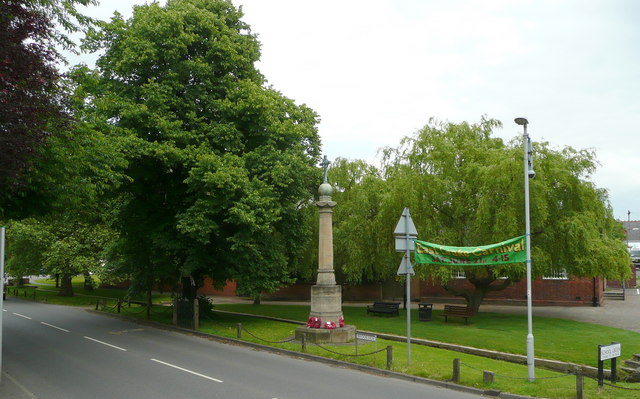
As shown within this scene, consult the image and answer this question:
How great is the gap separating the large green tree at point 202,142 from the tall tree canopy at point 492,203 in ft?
18.1

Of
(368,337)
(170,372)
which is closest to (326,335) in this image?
(368,337)

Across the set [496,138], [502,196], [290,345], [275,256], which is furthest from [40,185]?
[496,138]

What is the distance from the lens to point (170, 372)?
13.0 meters

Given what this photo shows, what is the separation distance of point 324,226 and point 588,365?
31.3 ft

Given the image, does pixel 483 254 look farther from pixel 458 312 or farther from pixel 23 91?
pixel 458 312

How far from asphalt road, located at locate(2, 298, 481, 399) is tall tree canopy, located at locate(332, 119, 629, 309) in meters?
11.5

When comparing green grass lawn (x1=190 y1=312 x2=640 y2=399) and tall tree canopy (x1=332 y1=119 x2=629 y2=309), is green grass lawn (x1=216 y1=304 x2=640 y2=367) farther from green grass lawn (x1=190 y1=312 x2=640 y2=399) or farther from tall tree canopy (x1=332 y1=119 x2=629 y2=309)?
tall tree canopy (x1=332 y1=119 x2=629 y2=309)

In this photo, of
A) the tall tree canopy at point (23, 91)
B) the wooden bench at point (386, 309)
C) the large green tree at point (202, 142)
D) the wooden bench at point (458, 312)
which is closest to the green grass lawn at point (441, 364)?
the wooden bench at point (458, 312)

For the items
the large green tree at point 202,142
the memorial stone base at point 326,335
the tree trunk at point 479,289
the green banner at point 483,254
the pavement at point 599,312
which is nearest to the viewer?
the green banner at point 483,254

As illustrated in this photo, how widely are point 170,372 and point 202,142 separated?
32.6 ft

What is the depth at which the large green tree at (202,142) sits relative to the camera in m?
19.7

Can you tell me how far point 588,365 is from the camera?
14914mm

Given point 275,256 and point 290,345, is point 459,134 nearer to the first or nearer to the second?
point 275,256

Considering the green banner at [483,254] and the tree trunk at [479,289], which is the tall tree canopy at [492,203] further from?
the green banner at [483,254]
